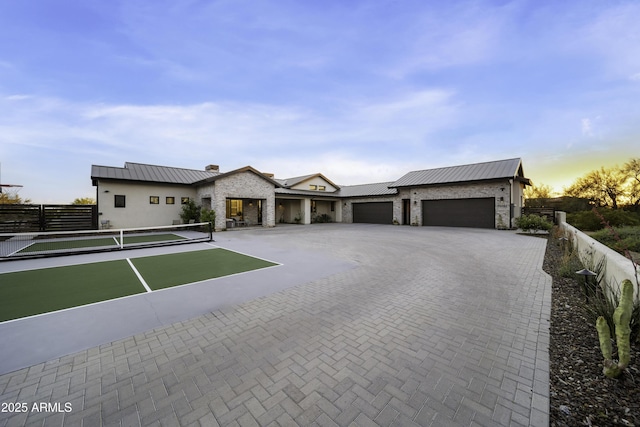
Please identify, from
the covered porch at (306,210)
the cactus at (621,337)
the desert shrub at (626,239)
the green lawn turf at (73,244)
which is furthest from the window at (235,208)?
the desert shrub at (626,239)

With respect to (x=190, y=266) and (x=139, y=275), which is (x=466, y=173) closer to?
(x=190, y=266)

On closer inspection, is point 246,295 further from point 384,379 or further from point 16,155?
point 16,155

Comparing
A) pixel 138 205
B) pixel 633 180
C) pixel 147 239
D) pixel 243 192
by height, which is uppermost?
pixel 633 180

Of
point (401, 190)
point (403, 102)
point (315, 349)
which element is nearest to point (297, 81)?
point (403, 102)

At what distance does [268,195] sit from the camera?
70.9ft

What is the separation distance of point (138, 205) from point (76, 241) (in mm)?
5327

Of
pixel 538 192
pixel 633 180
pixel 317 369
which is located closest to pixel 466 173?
pixel 633 180

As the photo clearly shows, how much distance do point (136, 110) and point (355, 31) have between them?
14912 mm

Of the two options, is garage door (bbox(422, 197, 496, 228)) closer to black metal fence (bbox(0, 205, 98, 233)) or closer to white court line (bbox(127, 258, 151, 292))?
white court line (bbox(127, 258, 151, 292))

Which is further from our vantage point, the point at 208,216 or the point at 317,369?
the point at 208,216

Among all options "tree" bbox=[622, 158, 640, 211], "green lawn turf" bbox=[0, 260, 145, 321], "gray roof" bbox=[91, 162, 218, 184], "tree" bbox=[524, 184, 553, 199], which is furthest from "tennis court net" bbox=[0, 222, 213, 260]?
"tree" bbox=[524, 184, 553, 199]

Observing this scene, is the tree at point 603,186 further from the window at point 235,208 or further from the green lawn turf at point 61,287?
the green lawn turf at point 61,287

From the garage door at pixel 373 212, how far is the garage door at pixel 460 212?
13.4 ft

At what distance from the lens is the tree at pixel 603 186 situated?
2598 cm
